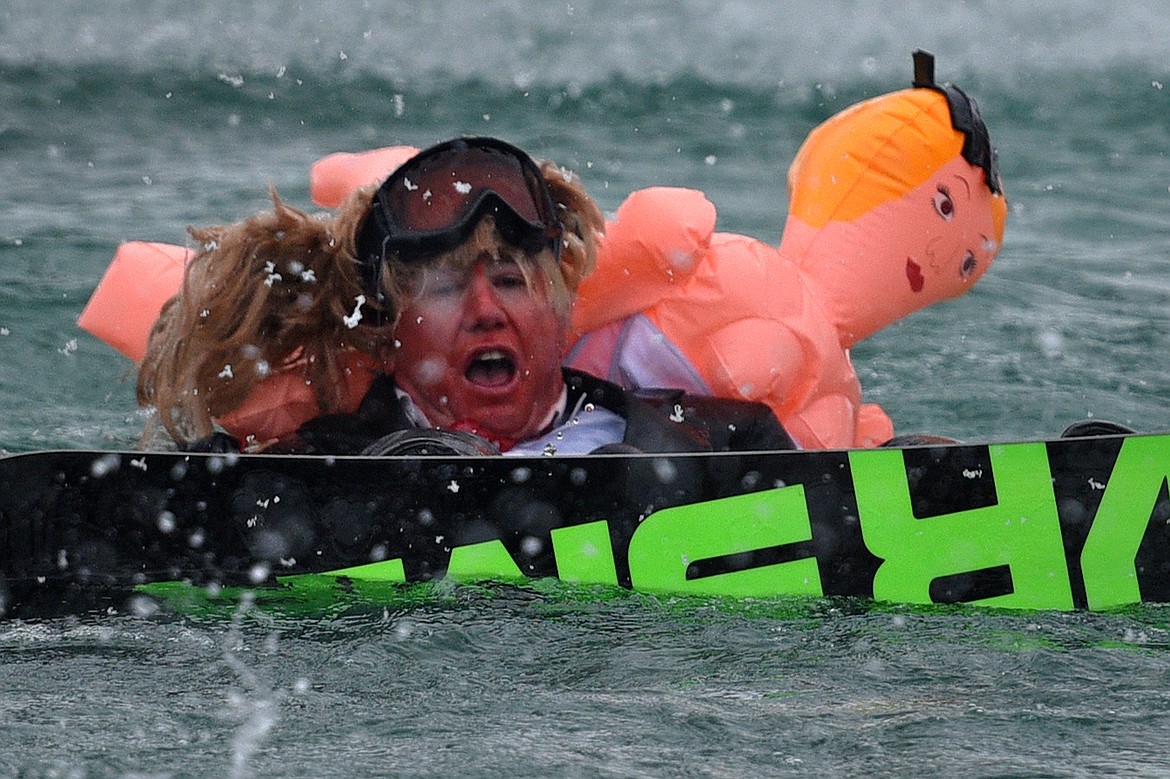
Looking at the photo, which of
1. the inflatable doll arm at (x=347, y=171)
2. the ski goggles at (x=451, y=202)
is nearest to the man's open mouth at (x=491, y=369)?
the ski goggles at (x=451, y=202)

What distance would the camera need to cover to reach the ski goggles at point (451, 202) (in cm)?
300

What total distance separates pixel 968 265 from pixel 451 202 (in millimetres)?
1420

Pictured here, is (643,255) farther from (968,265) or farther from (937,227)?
(968,265)

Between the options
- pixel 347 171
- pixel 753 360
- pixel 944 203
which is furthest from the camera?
pixel 944 203

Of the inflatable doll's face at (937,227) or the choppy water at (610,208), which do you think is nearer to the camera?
the choppy water at (610,208)

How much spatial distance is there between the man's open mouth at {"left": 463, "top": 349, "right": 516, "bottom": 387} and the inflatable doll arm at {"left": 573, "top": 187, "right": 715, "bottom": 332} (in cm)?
Answer: 59

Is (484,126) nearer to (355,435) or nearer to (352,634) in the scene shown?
(355,435)

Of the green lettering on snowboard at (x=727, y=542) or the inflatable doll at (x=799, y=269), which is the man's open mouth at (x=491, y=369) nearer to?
the green lettering on snowboard at (x=727, y=542)

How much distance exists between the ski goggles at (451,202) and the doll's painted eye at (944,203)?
43.7 inches

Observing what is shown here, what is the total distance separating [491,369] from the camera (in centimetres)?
304

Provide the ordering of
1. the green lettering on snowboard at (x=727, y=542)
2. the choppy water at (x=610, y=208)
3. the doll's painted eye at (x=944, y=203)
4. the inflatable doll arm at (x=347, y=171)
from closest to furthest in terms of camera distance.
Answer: the choppy water at (x=610, y=208), the green lettering on snowboard at (x=727, y=542), the inflatable doll arm at (x=347, y=171), the doll's painted eye at (x=944, y=203)

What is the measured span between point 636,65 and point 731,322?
204 inches

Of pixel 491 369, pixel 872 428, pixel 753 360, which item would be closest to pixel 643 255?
pixel 753 360

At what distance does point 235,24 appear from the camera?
9.30m
